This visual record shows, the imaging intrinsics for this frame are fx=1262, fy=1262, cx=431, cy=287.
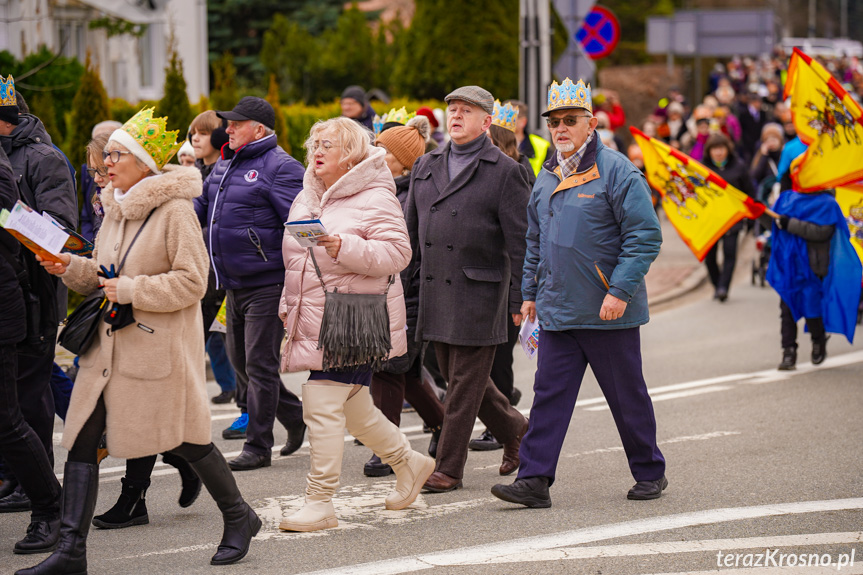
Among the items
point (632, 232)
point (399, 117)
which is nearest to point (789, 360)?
point (399, 117)

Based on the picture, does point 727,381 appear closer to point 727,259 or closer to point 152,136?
point 727,259

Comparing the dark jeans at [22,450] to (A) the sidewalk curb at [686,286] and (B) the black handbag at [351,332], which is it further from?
(A) the sidewalk curb at [686,286]

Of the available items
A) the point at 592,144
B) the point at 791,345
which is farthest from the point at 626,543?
the point at 791,345

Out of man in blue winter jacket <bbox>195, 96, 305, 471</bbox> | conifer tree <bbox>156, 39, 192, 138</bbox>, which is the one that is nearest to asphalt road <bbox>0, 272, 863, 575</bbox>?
man in blue winter jacket <bbox>195, 96, 305, 471</bbox>

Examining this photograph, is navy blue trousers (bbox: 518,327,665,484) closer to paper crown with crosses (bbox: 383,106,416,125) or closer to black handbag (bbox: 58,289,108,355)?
black handbag (bbox: 58,289,108,355)

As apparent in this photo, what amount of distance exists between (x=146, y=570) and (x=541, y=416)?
6.70ft

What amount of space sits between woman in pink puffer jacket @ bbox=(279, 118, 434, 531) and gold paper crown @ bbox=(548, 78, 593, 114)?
0.93 meters

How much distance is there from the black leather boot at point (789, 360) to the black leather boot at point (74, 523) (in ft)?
21.8

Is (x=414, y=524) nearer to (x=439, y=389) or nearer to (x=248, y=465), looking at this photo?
(x=248, y=465)

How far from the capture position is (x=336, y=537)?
18.7 feet

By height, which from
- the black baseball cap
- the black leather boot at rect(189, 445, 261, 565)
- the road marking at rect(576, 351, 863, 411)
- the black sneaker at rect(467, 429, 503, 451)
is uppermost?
the black baseball cap

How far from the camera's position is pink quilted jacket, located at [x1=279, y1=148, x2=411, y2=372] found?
18.8ft

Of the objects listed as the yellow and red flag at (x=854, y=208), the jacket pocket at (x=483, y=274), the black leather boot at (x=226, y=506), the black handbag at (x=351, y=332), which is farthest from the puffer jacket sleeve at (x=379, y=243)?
the yellow and red flag at (x=854, y=208)
